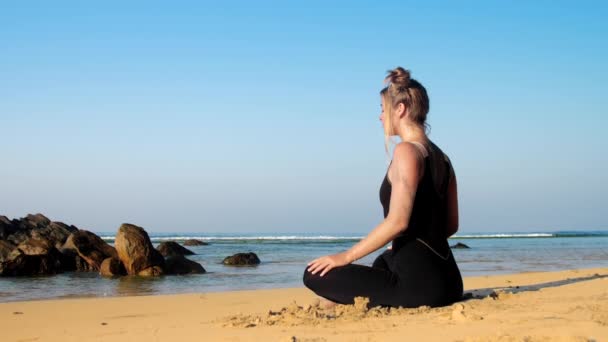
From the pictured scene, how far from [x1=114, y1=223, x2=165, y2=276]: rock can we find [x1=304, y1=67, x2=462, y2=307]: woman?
30.0 ft

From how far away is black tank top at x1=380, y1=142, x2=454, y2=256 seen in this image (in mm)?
4332

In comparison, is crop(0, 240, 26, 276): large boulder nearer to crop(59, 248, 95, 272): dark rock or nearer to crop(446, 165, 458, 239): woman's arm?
→ crop(59, 248, 95, 272): dark rock

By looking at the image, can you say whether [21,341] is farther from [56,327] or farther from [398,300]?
[398,300]

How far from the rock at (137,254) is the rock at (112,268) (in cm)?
12

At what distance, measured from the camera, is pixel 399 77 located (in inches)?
174

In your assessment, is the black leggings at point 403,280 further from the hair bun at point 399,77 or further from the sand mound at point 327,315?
the hair bun at point 399,77

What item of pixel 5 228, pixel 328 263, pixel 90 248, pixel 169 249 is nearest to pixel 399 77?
pixel 328 263

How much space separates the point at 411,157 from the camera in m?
4.18

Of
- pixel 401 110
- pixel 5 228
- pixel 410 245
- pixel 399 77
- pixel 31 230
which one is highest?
pixel 399 77

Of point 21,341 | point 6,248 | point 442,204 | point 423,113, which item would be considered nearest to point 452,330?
point 442,204

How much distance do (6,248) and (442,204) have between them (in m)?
11.7

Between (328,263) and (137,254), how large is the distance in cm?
A: 946

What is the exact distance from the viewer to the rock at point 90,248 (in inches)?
574

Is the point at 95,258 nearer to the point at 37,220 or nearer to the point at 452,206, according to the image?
the point at 37,220
